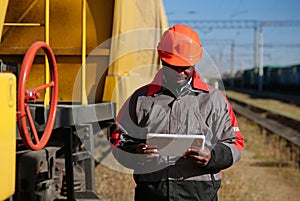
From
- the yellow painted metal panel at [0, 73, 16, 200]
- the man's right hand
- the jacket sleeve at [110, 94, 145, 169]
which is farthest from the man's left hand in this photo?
the yellow painted metal panel at [0, 73, 16, 200]

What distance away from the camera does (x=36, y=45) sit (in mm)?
3322

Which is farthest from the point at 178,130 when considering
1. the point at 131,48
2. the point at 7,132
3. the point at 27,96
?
the point at 131,48

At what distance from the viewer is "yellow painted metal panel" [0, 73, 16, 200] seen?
2.65 metres

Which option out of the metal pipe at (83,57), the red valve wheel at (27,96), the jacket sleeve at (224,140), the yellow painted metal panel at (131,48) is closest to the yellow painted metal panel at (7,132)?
the red valve wheel at (27,96)

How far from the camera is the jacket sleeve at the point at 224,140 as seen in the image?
339cm

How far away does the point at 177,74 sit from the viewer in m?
3.40

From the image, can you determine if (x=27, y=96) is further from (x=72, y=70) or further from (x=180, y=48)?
(x=72, y=70)

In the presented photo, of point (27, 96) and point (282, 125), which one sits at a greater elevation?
point (27, 96)

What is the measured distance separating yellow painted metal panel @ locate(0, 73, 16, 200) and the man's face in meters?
0.98

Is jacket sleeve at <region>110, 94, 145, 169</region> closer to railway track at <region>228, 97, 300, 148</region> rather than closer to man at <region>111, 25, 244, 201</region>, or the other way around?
man at <region>111, 25, 244, 201</region>

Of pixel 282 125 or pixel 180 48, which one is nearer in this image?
pixel 180 48

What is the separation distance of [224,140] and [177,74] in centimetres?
51

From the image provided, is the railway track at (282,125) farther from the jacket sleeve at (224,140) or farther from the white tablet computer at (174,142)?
the white tablet computer at (174,142)

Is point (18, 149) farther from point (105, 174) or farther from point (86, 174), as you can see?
point (105, 174)
